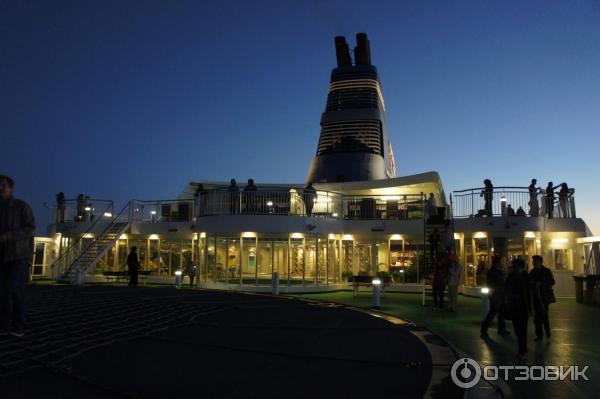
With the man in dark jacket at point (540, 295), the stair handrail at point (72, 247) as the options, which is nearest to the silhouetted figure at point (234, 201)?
the stair handrail at point (72, 247)

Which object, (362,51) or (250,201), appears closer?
(250,201)

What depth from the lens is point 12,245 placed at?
6.11 meters

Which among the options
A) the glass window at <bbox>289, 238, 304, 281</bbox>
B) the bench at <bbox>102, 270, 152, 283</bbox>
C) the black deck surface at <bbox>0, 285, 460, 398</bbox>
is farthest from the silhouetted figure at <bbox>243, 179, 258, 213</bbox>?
the black deck surface at <bbox>0, 285, 460, 398</bbox>

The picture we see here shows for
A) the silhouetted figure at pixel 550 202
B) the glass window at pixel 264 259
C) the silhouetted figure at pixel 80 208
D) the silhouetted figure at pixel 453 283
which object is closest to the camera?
the silhouetted figure at pixel 453 283

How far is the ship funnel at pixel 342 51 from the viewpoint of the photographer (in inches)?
1890

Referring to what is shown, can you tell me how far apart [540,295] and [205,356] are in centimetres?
596

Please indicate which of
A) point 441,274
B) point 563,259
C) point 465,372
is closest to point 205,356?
point 465,372

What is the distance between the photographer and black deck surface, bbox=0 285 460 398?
16.7 feet

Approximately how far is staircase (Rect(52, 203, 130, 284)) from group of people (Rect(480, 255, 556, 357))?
17452 millimetres

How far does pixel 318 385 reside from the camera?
5344 mm

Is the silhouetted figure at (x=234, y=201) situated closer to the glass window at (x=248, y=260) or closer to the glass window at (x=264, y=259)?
the glass window at (x=248, y=260)

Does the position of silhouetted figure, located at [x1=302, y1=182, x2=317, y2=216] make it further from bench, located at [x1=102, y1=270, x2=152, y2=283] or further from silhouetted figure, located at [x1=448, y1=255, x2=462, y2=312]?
bench, located at [x1=102, y1=270, x2=152, y2=283]

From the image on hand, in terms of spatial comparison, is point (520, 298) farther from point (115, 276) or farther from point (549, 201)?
point (115, 276)

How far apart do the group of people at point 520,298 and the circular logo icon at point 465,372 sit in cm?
103
